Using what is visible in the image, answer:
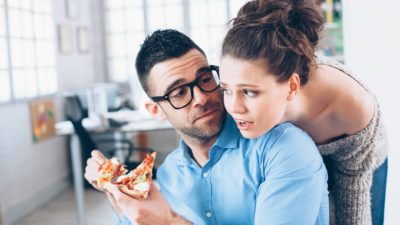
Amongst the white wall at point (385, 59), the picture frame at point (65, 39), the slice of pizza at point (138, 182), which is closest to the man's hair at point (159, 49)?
the slice of pizza at point (138, 182)

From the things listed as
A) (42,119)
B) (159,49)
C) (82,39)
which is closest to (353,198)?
(159,49)

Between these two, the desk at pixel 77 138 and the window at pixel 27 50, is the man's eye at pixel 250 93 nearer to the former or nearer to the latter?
the desk at pixel 77 138

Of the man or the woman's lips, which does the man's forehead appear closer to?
the man

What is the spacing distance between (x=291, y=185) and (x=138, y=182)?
0.31m

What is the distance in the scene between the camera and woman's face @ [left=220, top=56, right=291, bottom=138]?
90 centimetres

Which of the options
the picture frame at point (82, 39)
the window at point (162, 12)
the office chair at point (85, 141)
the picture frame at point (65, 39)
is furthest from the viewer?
the window at point (162, 12)

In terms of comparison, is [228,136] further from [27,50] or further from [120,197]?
[27,50]

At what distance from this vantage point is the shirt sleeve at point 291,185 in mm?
968

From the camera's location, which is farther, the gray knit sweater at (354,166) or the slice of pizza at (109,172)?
the gray knit sweater at (354,166)

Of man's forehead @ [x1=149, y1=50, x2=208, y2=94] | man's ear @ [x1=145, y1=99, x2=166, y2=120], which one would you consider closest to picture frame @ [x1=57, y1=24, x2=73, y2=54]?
man's ear @ [x1=145, y1=99, x2=166, y2=120]

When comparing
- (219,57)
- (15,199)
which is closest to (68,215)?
(15,199)

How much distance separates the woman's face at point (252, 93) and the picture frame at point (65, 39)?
3.97 metres

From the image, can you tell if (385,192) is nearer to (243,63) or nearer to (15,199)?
(243,63)

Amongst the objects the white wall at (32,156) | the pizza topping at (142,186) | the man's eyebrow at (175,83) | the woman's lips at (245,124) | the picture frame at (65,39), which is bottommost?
the white wall at (32,156)
